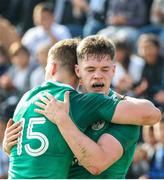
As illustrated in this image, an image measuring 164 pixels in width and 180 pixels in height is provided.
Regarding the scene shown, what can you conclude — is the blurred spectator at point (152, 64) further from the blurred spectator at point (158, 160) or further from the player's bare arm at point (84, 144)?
the player's bare arm at point (84, 144)

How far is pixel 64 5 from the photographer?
13.1 m

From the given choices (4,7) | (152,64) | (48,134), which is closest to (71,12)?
(4,7)

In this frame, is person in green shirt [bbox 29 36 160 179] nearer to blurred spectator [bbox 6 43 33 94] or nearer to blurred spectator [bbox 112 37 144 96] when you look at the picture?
blurred spectator [bbox 112 37 144 96]

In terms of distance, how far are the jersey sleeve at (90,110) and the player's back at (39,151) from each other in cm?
14

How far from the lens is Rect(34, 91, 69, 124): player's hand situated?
493 cm

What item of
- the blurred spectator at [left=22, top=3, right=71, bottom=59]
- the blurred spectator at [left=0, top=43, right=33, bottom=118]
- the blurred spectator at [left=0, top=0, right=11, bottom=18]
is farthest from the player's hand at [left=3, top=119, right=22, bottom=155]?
the blurred spectator at [left=0, top=0, right=11, bottom=18]

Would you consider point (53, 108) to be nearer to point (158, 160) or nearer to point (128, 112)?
point (128, 112)

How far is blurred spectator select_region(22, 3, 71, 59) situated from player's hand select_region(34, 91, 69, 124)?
278 inches

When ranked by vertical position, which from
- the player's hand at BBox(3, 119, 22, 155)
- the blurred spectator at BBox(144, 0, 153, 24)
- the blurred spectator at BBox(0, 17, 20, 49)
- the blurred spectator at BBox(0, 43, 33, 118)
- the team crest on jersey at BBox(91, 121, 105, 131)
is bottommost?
the blurred spectator at BBox(0, 43, 33, 118)

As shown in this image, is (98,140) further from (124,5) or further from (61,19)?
(61,19)

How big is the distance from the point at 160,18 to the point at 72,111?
7.55 meters

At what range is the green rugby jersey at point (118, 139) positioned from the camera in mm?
5027

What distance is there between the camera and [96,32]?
12.3 m

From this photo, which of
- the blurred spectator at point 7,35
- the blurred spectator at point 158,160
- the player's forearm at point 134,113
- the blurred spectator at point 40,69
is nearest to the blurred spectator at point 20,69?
the blurred spectator at point 40,69
